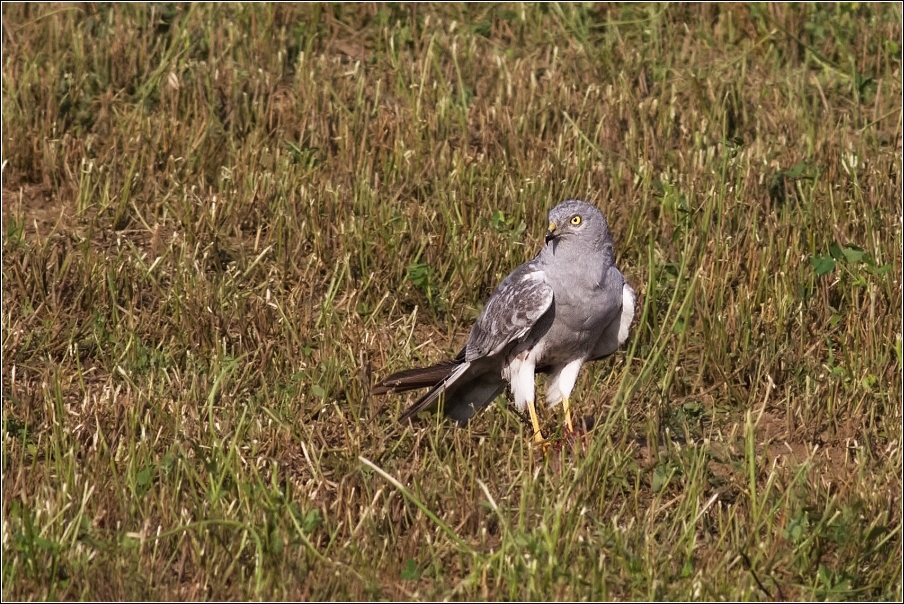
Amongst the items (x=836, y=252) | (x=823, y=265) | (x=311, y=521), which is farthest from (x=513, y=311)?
(x=836, y=252)

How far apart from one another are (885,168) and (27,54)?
5.81 metres

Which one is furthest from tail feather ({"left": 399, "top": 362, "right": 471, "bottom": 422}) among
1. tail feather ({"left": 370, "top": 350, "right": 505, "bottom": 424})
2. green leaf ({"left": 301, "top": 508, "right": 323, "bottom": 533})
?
green leaf ({"left": 301, "top": 508, "right": 323, "bottom": 533})

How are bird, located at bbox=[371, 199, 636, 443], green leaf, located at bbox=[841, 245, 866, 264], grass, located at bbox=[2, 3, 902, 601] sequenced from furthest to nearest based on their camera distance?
green leaf, located at bbox=[841, 245, 866, 264] < bird, located at bbox=[371, 199, 636, 443] < grass, located at bbox=[2, 3, 902, 601]

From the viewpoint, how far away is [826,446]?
6.38 m

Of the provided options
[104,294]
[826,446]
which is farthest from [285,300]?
[826,446]

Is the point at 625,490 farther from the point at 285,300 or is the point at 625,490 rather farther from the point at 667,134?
the point at 667,134

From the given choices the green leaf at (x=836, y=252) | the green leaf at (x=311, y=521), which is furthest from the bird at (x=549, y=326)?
the green leaf at (x=836, y=252)

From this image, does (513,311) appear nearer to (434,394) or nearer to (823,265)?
(434,394)

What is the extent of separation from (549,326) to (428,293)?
139 centimetres

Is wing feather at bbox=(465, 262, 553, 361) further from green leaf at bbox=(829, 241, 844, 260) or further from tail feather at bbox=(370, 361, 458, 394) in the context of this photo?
green leaf at bbox=(829, 241, 844, 260)

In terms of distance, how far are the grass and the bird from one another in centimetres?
16

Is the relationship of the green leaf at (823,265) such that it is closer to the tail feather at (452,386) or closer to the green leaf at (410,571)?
the tail feather at (452,386)

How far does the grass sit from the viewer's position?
523cm

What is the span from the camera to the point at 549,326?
20.7ft
